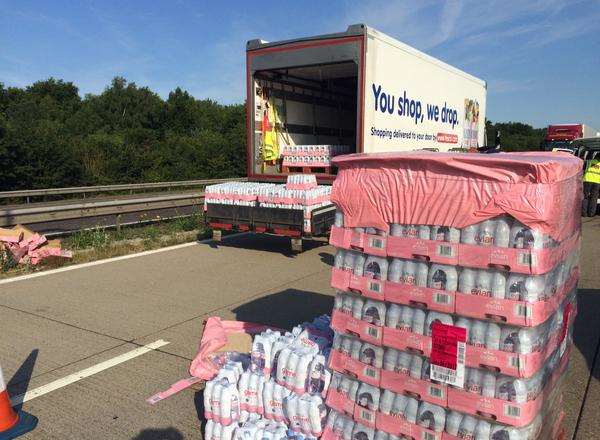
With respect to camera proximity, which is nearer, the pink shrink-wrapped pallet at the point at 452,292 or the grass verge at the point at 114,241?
the pink shrink-wrapped pallet at the point at 452,292

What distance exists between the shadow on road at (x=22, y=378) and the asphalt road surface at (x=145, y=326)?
2 cm

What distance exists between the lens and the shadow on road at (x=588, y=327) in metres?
5.00

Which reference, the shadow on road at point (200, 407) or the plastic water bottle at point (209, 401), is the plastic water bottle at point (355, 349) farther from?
the shadow on road at point (200, 407)

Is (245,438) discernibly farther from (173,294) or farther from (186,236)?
(186,236)

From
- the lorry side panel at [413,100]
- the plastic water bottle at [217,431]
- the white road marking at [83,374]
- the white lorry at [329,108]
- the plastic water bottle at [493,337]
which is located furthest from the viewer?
the lorry side panel at [413,100]

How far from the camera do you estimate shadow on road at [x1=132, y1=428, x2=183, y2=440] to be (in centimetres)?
353

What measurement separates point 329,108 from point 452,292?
1147cm

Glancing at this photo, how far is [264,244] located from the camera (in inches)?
423

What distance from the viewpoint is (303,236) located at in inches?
353

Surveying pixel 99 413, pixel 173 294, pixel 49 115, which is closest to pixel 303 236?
pixel 173 294

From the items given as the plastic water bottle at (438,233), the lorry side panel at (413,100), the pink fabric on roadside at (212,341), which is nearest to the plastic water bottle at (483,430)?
the plastic water bottle at (438,233)

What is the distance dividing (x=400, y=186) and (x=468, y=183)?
401 mm

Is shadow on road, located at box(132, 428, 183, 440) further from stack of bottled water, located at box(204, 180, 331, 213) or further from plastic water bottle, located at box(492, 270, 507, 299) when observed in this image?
stack of bottled water, located at box(204, 180, 331, 213)

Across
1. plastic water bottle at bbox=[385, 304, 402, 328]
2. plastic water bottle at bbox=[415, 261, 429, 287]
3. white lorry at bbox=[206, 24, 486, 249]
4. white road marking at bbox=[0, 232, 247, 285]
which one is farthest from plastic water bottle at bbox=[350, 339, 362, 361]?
white road marking at bbox=[0, 232, 247, 285]
